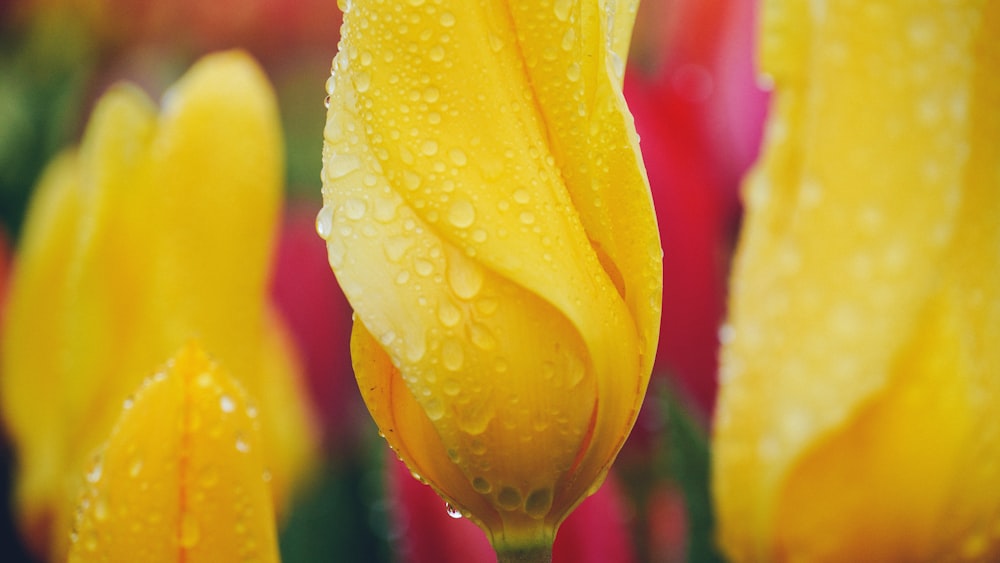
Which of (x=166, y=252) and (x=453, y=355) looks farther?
(x=166, y=252)

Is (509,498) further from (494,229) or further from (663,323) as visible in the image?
(663,323)

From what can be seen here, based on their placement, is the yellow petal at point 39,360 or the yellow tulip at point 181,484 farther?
the yellow petal at point 39,360

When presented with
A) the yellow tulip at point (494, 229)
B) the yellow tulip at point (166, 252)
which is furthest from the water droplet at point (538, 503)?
the yellow tulip at point (166, 252)

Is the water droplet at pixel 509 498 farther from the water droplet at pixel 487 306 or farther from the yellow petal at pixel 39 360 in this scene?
the yellow petal at pixel 39 360

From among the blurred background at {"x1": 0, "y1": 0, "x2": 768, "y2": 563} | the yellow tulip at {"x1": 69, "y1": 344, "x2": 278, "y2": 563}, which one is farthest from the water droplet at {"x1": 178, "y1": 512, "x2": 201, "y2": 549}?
the blurred background at {"x1": 0, "y1": 0, "x2": 768, "y2": 563}

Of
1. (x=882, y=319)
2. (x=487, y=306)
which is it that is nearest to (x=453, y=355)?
(x=487, y=306)

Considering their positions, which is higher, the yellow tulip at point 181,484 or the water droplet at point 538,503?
the yellow tulip at point 181,484
